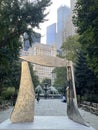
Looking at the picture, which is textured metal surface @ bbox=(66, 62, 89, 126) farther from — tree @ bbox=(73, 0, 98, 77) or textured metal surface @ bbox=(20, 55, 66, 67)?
tree @ bbox=(73, 0, 98, 77)

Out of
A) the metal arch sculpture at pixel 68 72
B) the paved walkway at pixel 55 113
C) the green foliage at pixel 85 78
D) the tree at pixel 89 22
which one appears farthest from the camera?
the green foliage at pixel 85 78

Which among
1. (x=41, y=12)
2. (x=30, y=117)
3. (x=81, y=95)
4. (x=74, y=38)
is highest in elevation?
(x=74, y=38)

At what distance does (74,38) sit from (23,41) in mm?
35581

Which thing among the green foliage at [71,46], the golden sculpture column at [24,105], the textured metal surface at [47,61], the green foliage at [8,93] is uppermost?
the green foliage at [71,46]

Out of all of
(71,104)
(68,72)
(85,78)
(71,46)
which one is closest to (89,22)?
(68,72)

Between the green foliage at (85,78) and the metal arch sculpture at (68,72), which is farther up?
the green foliage at (85,78)

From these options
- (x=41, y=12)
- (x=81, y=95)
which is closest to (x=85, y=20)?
(x=41, y=12)

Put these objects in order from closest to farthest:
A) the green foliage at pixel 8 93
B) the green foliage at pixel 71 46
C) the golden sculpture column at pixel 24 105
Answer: the golden sculpture column at pixel 24 105 < the green foliage at pixel 8 93 < the green foliage at pixel 71 46

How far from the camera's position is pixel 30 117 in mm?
17125

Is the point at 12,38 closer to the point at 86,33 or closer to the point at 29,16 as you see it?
the point at 29,16

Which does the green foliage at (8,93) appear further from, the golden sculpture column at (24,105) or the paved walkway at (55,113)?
the golden sculpture column at (24,105)

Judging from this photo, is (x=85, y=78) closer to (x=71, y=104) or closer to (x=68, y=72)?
(x=68, y=72)

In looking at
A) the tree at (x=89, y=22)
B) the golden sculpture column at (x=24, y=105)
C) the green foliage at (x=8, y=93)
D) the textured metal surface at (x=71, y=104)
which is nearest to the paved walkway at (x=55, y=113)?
the textured metal surface at (x=71, y=104)

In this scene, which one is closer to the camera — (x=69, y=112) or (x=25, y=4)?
(x=69, y=112)
